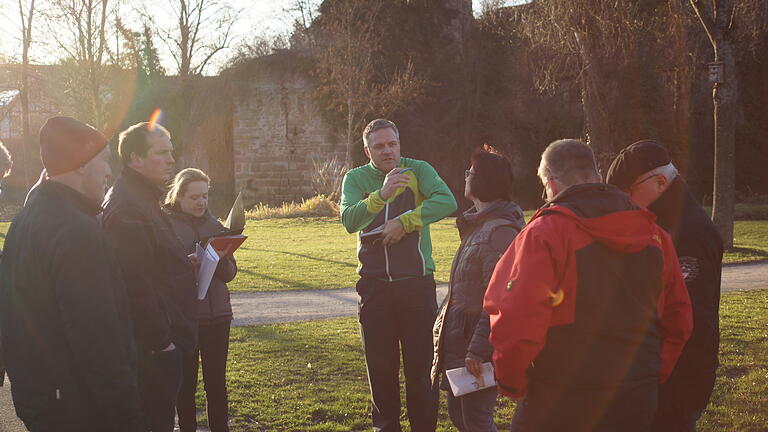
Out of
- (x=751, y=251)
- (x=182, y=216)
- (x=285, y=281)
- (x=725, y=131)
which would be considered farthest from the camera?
(x=751, y=251)

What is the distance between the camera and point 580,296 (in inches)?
116

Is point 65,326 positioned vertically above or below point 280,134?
below

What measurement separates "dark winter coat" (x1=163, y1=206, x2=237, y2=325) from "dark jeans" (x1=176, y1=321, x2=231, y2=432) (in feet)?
0.24

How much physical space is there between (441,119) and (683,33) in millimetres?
15762

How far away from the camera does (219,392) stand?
5.12m

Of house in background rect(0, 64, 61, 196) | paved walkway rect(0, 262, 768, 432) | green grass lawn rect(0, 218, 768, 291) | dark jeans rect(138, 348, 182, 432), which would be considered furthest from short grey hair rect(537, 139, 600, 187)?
house in background rect(0, 64, 61, 196)

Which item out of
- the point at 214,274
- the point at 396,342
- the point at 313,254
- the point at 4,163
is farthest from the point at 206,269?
the point at 313,254

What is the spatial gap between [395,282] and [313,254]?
12.9 m

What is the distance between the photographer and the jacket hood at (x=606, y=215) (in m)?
2.91

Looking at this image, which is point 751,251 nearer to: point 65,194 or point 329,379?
point 329,379

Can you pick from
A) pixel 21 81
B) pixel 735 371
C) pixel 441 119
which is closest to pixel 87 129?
pixel 735 371

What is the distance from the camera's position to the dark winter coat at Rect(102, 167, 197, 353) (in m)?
3.70

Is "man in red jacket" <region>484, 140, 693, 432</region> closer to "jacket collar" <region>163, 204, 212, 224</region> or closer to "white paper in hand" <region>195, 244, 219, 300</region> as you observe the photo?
"white paper in hand" <region>195, 244, 219, 300</region>

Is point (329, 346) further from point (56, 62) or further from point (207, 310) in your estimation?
point (56, 62)
